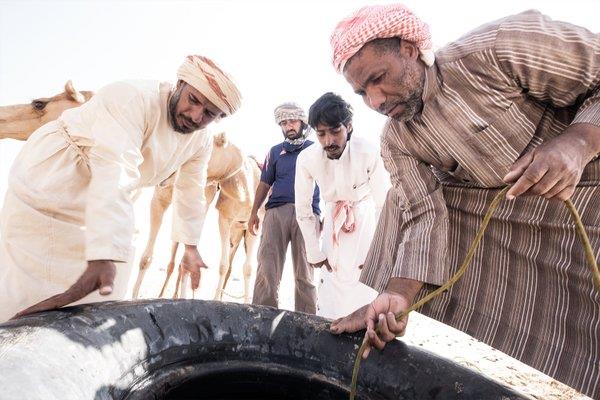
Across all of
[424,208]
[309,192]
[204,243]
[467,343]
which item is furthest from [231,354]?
[204,243]

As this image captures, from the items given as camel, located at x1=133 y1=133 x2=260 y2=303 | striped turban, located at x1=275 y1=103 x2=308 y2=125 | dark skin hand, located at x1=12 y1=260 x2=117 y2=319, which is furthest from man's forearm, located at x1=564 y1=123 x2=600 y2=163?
camel, located at x1=133 y1=133 x2=260 y2=303

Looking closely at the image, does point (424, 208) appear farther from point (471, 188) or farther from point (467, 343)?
point (467, 343)

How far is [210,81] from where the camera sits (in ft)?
7.42

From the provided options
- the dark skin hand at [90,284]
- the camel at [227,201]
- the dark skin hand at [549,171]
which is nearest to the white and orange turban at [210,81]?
the dark skin hand at [90,284]

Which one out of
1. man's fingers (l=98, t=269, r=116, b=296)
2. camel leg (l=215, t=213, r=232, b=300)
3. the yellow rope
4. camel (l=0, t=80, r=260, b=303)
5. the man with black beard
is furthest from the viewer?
camel leg (l=215, t=213, r=232, b=300)

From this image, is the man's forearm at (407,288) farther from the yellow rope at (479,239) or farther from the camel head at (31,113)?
the camel head at (31,113)

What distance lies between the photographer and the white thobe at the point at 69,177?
6.59 feet

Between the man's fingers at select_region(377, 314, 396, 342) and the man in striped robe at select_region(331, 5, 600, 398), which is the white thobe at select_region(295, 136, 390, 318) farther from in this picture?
the man's fingers at select_region(377, 314, 396, 342)

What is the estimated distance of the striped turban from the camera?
462 cm

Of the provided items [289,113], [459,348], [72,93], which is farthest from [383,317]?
[72,93]

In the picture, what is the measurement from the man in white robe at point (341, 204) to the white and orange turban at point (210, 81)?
4.35 feet

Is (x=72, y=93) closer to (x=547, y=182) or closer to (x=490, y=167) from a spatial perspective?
(x=490, y=167)

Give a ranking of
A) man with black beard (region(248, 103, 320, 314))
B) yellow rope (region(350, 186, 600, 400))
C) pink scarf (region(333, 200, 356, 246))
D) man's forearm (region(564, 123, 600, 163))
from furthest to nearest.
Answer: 1. man with black beard (region(248, 103, 320, 314))
2. pink scarf (region(333, 200, 356, 246))
3. man's forearm (region(564, 123, 600, 163))
4. yellow rope (region(350, 186, 600, 400))

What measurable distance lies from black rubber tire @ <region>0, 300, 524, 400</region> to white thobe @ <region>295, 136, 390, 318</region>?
83.8 inches
